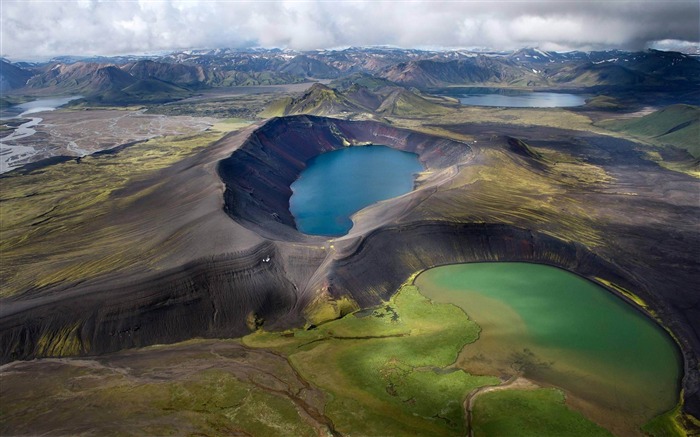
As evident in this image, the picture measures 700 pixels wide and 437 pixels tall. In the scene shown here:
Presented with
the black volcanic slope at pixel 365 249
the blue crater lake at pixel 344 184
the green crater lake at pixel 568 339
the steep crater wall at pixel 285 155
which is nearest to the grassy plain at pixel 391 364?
the green crater lake at pixel 568 339

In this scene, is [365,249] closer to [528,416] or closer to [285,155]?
[528,416]

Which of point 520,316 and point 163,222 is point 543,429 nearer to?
point 520,316

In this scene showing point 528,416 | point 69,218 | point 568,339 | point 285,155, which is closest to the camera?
point 528,416

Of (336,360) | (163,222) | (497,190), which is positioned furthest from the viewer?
(497,190)

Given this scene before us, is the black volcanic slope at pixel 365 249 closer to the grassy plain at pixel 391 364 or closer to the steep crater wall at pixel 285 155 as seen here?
the steep crater wall at pixel 285 155

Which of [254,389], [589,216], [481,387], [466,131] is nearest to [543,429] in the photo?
[481,387]

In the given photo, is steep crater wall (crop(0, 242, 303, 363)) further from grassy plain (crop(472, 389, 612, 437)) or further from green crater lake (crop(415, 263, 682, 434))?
grassy plain (crop(472, 389, 612, 437))

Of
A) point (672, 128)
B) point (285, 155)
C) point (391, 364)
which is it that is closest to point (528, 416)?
point (391, 364)

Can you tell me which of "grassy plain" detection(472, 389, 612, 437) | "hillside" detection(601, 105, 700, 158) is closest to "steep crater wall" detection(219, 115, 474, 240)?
"grassy plain" detection(472, 389, 612, 437)
